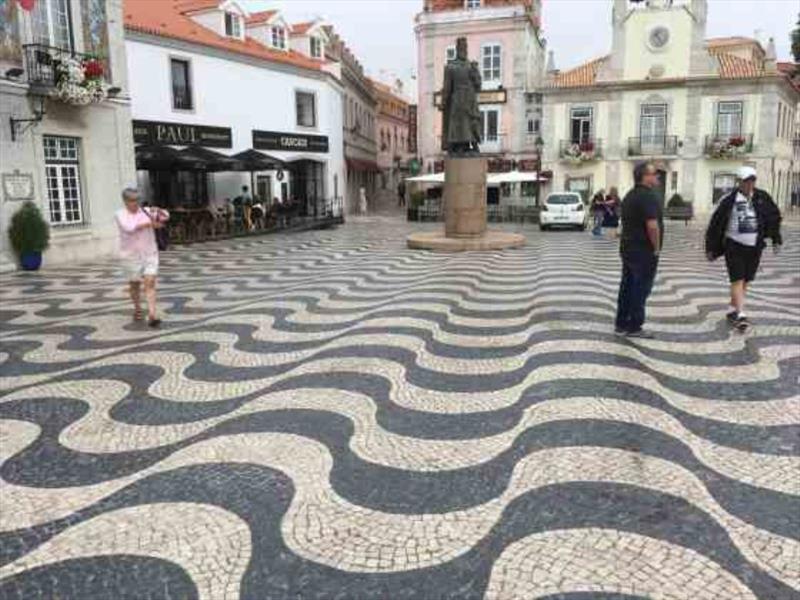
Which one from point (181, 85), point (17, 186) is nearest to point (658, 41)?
point (181, 85)

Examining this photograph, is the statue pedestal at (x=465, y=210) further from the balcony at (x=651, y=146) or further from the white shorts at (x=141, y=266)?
the balcony at (x=651, y=146)

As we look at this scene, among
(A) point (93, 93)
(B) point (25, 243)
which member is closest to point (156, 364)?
(B) point (25, 243)

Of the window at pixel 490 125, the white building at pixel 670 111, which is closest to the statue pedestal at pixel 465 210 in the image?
the white building at pixel 670 111

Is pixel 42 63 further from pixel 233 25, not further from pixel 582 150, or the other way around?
pixel 582 150

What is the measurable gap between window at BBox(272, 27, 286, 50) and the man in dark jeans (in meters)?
27.0

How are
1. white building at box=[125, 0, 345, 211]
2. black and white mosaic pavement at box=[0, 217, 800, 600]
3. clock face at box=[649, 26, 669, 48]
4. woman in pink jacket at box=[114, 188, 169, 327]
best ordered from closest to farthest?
black and white mosaic pavement at box=[0, 217, 800, 600], woman in pink jacket at box=[114, 188, 169, 327], white building at box=[125, 0, 345, 211], clock face at box=[649, 26, 669, 48]

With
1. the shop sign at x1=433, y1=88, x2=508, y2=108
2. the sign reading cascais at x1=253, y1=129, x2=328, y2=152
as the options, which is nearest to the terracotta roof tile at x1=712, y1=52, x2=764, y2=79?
the shop sign at x1=433, y1=88, x2=508, y2=108

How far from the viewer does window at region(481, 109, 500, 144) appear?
120ft

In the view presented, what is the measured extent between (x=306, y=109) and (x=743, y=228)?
25798 mm

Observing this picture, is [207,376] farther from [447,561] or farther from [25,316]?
[25,316]

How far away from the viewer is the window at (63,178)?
14367 millimetres

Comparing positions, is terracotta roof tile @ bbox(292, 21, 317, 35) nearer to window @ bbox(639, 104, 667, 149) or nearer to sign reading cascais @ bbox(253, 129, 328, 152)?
sign reading cascais @ bbox(253, 129, 328, 152)

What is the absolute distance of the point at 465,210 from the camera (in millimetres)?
15727

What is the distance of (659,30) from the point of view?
32.3m
